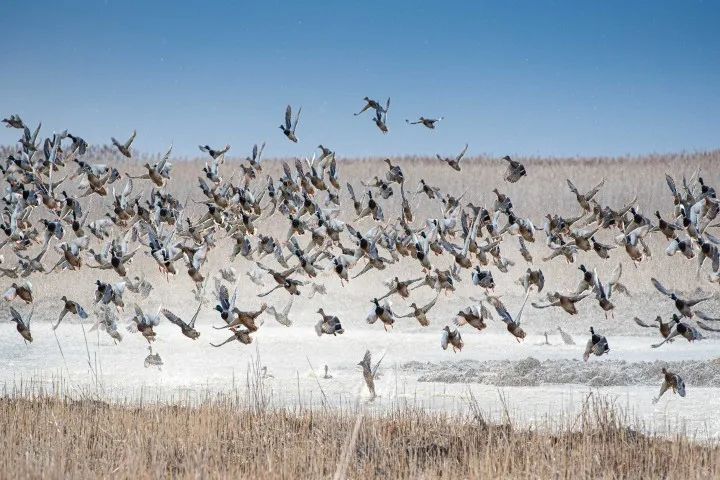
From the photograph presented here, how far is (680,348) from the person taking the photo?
20875mm

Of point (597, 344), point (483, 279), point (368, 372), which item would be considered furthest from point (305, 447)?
point (483, 279)

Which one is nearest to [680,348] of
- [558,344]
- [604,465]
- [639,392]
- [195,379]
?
[558,344]

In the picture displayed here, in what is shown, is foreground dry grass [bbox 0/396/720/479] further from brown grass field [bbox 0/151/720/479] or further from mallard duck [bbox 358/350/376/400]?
mallard duck [bbox 358/350/376/400]

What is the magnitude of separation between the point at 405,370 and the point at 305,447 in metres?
7.82

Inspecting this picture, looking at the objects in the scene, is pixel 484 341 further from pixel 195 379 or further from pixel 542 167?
pixel 542 167

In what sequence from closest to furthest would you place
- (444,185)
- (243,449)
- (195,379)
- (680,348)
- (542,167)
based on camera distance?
1. (243,449)
2. (195,379)
3. (680,348)
4. (444,185)
5. (542,167)

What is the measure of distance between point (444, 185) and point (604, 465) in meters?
34.5

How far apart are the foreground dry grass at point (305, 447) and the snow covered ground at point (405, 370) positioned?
64 cm

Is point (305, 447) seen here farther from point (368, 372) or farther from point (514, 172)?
point (514, 172)

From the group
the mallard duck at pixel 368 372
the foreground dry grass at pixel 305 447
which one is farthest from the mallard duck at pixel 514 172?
the foreground dry grass at pixel 305 447

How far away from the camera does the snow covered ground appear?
1416 centimetres

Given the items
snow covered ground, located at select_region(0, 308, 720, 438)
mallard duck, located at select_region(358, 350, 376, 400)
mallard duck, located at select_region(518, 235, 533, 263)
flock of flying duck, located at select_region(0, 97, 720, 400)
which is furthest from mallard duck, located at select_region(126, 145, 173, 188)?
mallard duck, located at select_region(518, 235, 533, 263)

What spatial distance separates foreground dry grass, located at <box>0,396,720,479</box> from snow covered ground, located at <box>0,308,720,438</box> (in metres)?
0.64

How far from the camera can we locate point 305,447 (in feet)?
33.7
